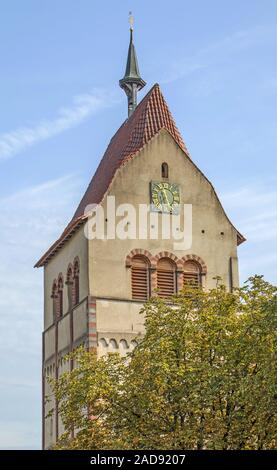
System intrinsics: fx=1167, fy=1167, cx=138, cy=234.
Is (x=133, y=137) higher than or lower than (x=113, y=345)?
higher

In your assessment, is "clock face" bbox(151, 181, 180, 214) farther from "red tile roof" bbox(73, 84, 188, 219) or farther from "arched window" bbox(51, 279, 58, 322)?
"arched window" bbox(51, 279, 58, 322)

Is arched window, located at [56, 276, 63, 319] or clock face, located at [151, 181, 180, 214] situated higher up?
clock face, located at [151, 181, 180, 214]

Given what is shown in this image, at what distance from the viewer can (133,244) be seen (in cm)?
5028

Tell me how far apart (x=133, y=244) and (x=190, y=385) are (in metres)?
16.6

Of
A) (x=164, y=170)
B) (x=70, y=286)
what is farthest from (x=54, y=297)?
(x=164, y=170)

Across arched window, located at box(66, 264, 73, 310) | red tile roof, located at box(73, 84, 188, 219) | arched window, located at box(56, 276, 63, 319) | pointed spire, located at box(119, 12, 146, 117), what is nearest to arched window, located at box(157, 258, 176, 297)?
red tile roof, located at box(73, 84, 188, 219)

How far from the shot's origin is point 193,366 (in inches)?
1368

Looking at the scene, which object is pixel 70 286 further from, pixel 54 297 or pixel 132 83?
pixel 132 83

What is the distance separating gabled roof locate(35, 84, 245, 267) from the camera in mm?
51906

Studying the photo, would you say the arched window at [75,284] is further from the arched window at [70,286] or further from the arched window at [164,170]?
the arched window at [164,170]

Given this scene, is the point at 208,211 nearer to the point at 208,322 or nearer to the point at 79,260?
the point at 79,260

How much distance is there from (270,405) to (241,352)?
3.39m

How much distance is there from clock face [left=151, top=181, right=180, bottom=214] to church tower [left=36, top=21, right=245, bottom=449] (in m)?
0.04
